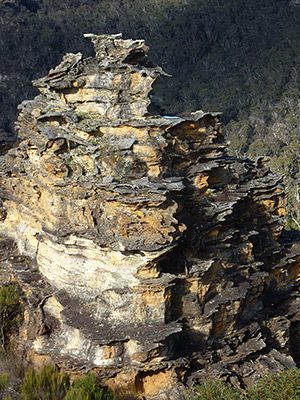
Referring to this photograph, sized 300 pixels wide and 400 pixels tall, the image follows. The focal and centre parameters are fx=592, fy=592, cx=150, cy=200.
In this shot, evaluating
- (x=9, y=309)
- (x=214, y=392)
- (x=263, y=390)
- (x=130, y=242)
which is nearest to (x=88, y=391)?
(x=214, y=392)

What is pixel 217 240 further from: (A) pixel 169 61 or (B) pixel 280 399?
(A) pixel 169 61

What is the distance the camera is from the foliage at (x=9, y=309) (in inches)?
796

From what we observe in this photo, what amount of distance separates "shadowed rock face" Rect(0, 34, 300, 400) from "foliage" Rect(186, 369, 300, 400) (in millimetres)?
1350

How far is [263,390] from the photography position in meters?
15.3

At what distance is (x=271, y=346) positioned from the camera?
2106cm

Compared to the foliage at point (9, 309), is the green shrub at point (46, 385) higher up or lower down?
higher up

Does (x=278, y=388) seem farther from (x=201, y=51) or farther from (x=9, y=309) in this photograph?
(x=201, y=51)

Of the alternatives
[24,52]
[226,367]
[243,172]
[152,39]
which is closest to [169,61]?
[152,39]

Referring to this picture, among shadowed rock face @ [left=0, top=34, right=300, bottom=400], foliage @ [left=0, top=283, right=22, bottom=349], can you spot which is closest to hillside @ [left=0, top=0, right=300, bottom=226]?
shadowed rock face @ [left=0, top=34, right=300, bottom=400]

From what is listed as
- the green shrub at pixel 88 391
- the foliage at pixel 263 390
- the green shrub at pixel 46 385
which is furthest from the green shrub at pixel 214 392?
the green shrub at pixel 46 385

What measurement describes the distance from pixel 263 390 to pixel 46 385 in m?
5.99

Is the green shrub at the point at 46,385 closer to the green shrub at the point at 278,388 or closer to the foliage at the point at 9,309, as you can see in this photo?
the foliage at the point at 9,309

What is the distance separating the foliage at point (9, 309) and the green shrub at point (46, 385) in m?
3.70

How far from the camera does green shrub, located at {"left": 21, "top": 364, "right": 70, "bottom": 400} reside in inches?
627
